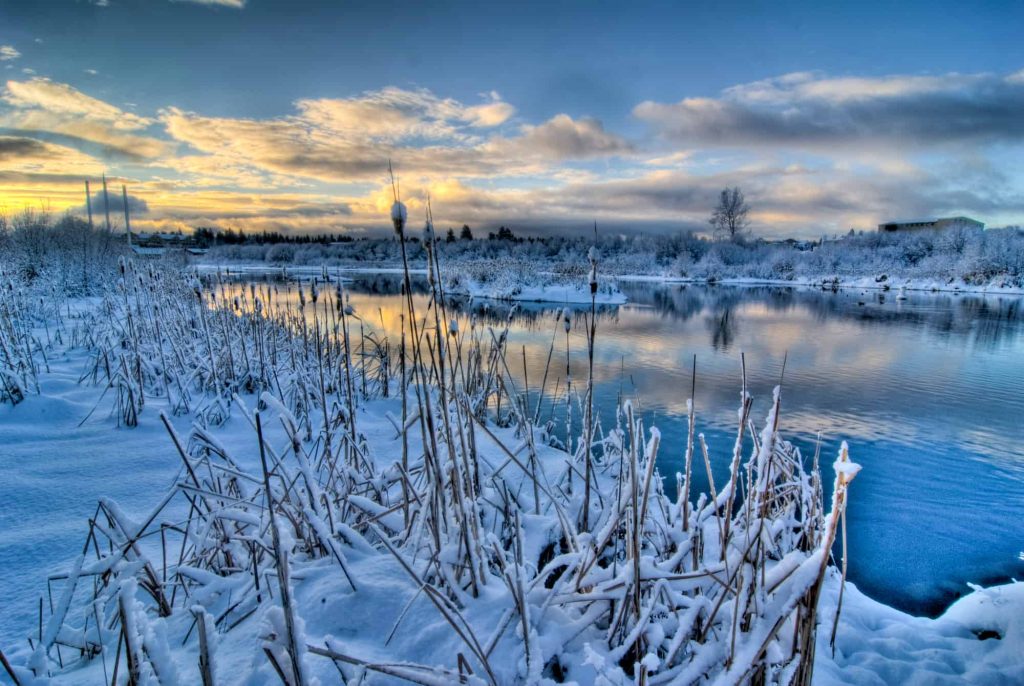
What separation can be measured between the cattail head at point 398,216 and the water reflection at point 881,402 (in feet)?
4.14

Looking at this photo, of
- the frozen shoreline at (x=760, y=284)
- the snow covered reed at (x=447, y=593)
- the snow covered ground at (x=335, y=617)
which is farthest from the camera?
the frozen shoreline at (x=760, y=284)

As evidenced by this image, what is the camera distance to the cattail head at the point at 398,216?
1.46 meters

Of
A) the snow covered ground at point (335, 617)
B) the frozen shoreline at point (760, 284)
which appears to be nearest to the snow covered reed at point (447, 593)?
the snow covered ground at point (335, 617)


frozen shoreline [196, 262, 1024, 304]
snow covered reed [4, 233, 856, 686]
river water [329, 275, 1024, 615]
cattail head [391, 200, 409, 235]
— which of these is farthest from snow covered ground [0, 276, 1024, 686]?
frozen shoreline [196, 262, 1024, 304]

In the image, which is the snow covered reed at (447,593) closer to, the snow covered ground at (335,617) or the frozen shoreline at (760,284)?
the snow covered ground at (335,617)

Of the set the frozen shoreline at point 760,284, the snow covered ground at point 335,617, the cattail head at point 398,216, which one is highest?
the cattail head at point 398,216

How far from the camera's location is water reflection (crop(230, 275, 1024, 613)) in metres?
4.25

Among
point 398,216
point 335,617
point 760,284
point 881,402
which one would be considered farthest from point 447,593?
point 760,284

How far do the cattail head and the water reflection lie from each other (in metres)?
1.26

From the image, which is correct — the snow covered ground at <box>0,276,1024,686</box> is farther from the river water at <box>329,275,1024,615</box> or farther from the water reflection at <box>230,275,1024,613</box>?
the river water at <box>329,275,1024,615</box>

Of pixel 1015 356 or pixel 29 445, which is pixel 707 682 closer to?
pixel 29 445

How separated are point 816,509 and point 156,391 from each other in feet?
19.6

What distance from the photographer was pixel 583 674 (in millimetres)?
1421

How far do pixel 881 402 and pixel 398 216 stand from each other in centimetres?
926
